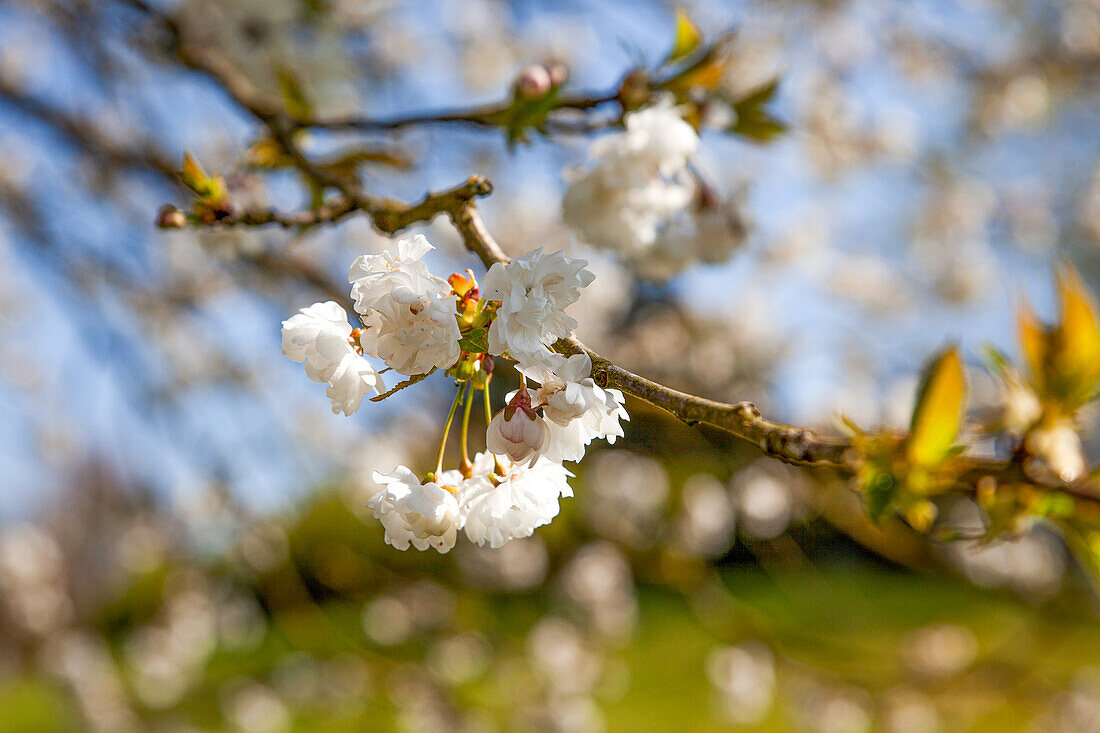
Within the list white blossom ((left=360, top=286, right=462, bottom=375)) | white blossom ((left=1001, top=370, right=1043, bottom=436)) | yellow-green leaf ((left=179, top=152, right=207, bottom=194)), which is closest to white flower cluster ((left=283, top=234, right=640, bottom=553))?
white blossom ((left=360, top=286, right=462, bottom=375))

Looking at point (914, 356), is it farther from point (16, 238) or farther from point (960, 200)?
point (16, 238)

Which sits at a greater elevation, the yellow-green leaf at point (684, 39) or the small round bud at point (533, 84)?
the yellow-green leaf at point (684, 39)

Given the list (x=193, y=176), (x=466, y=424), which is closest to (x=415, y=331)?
(x=466, y=424)

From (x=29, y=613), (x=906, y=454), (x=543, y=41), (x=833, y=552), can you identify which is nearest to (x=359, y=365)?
(x=906, y=454)

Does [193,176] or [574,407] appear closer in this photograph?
[574,407]

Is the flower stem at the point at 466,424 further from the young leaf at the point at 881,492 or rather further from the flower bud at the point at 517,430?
the young leaf at the point at 881,492

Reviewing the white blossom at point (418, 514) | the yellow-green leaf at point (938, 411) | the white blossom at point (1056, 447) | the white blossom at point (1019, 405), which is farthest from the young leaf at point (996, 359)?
the white blossom at point (418, 514)

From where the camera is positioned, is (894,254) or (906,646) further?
(894,254)

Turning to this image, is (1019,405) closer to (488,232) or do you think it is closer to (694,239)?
A: (694,239)
